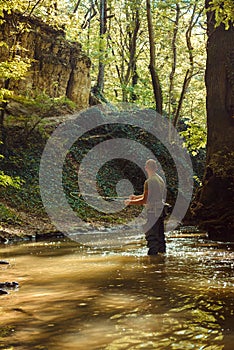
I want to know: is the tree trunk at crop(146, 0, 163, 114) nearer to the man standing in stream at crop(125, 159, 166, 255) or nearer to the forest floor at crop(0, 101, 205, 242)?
the forest floor at crop(0, 101, 205, 242)

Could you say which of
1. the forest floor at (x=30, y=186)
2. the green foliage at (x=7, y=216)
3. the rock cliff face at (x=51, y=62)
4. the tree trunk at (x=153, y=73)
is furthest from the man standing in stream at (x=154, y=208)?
the rock cliff face at (x=51, y=62)

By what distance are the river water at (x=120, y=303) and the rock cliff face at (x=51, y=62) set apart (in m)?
14.4

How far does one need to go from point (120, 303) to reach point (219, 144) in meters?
8.56

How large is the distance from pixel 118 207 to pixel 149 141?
869 cm

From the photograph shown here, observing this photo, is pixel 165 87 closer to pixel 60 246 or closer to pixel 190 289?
pixel 60 246

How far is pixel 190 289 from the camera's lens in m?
5.27

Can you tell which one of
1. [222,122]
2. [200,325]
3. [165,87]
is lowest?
[200,325]

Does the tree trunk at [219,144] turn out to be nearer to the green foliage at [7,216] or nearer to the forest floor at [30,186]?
the forest floor at [30,186]

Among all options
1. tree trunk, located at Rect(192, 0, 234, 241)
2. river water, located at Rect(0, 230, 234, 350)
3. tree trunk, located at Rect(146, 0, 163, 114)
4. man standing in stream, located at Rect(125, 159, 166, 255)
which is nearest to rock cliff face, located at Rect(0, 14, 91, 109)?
tree trunk, located at Rect(146, 0, 163, 114)

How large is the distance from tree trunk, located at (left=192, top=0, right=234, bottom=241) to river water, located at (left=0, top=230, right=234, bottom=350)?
2.78 m

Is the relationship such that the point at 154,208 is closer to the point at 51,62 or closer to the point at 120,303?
the point at 120,303

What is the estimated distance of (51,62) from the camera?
23016 mm

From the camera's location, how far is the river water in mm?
3429

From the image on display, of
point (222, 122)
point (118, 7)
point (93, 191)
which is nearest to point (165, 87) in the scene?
point (118, 7)
